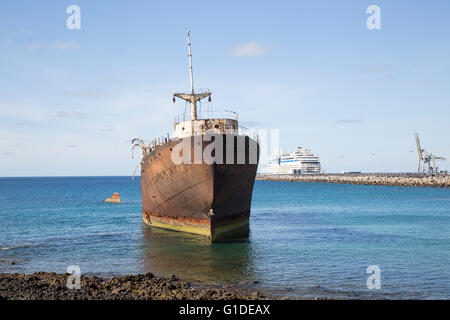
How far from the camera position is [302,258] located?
55.6 ft

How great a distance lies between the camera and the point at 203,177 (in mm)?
19750

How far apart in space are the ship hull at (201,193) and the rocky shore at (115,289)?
285 inches

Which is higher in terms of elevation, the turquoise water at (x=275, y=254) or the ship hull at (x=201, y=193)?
the ship hull at (x=201, y=193)

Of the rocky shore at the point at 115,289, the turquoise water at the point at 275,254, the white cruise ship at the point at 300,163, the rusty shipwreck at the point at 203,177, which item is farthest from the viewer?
the white cruise ship at the point at 300,163

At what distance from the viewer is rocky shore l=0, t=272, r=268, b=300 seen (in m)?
10.7

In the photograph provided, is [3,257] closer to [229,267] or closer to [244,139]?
[229,267]

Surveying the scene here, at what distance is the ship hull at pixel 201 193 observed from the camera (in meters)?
20.0

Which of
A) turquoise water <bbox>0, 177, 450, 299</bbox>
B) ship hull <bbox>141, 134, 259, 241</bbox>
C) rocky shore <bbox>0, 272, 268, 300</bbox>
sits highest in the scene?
ship hull <bbox>141, 134, 259, 241</bbox>

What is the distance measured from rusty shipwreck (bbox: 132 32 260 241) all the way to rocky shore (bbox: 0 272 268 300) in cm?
732

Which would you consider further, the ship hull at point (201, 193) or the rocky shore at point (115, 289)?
the ship hull at point (201, 193)

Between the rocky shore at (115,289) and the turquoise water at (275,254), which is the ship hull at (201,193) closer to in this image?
the turquoise water at (275,254)

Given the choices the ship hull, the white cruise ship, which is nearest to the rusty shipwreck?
the ship hull

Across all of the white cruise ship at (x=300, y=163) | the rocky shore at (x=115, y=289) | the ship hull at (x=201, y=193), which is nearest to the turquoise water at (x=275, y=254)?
the ship hull at (x=201, y=193)

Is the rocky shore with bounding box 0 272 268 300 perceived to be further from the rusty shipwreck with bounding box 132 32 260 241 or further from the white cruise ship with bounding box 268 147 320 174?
the white cruise ship with bounding box 268 147 320 174
